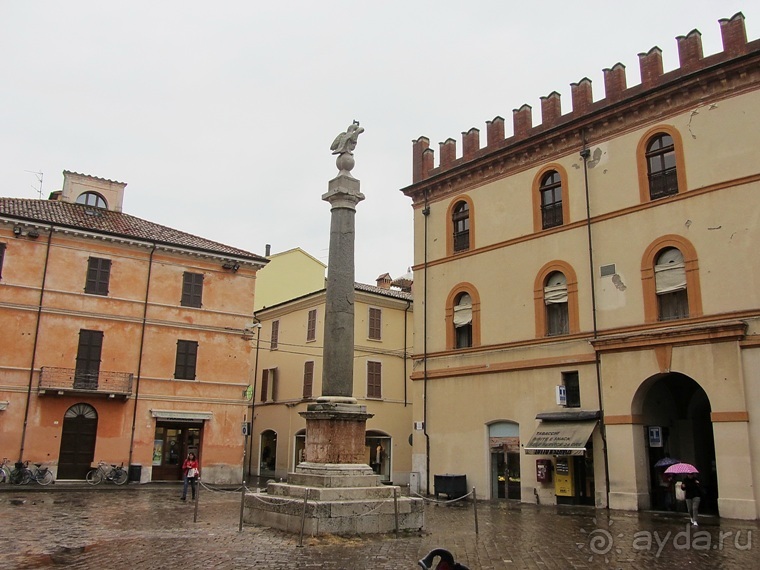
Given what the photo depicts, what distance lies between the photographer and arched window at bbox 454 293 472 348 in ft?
87.8

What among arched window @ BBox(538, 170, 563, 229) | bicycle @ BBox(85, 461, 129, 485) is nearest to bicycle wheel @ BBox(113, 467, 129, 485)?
bicycle @ BBox(85, 461, 129, 485)

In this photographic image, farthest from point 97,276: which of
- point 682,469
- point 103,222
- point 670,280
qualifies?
point 682,469

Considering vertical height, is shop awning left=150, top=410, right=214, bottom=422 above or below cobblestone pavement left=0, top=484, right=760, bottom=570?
above

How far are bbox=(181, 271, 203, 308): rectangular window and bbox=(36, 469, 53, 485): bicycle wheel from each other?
29.0 feet

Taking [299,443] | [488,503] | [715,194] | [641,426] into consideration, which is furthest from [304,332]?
[715,194]

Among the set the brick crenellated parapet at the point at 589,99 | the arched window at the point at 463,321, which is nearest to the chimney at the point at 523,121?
the brick crenellated parapet at the point at 589,99

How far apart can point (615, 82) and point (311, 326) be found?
19.8 metres

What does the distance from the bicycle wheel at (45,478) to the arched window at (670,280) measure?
22.7 m

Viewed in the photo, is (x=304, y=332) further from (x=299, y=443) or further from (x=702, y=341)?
(x=702, y=341)

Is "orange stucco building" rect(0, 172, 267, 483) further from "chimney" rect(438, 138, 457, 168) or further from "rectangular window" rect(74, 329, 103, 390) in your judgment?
"chimney" rect(438, 138, 457, 168)

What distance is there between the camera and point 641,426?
69.2 feet

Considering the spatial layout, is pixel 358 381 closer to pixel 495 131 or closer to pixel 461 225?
pixel 461 225

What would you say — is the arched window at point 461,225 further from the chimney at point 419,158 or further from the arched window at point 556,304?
the arched window at point 556,304

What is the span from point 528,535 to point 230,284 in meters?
21.4
